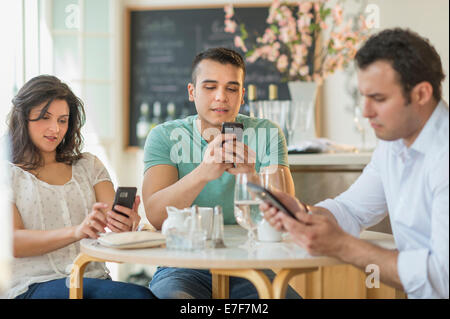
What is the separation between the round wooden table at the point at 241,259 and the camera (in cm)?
128

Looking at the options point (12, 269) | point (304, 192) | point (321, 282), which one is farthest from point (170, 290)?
point (304, 192)

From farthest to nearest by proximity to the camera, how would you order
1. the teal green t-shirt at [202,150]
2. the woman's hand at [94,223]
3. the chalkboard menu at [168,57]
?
the chalkboard menu at [168,57] → the teal green t-shirt at [202,150] → the woman's hand at [94,223]

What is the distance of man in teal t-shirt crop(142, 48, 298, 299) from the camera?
174cm

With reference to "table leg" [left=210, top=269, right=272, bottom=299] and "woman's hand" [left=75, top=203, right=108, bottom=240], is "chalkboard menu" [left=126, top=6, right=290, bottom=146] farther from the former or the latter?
"table leg" [left=210, top=269, right=272, bottom=299]

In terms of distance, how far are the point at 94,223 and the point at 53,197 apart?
0.33 m

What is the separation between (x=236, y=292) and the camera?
1.83 metres

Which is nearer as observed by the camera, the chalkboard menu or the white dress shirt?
the white dress shirt

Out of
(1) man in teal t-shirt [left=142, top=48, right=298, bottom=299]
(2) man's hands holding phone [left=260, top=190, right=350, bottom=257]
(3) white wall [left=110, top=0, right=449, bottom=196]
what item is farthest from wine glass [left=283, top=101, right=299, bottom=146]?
(2) man's hands holding phone [left=260, top=190, right=350, bottom=257]

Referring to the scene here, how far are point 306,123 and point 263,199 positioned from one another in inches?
66.9

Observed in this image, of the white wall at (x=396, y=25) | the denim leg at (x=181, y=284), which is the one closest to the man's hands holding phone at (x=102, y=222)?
the denim leg at (x=181, y=284)

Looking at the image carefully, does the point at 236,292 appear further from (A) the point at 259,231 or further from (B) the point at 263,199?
(B) the point at 263,199

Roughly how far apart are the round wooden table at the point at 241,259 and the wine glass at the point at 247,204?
0.07m

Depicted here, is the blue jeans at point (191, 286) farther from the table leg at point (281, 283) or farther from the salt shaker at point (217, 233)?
the table leg at point (281, 283)

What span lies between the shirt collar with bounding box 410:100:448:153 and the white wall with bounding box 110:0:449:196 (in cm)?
284
